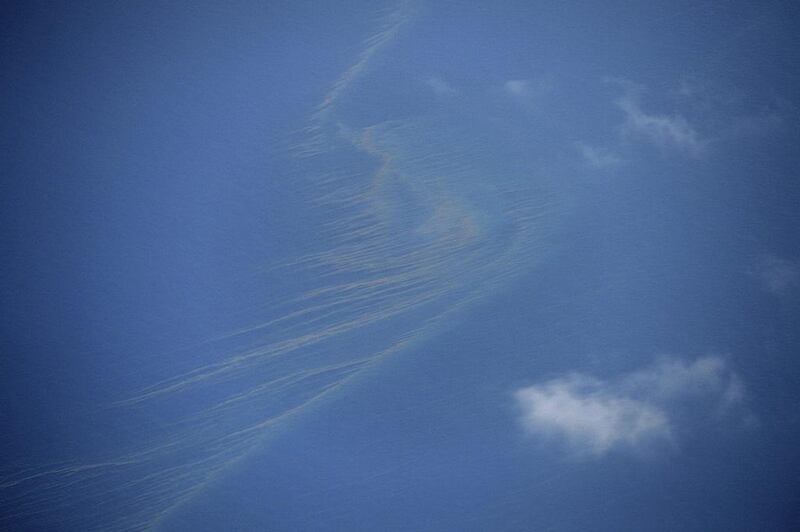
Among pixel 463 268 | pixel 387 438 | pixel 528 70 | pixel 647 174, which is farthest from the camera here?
pixel 528 70

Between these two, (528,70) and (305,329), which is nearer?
(305,329)

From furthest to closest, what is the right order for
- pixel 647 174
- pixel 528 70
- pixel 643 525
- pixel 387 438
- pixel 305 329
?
pixel 528 70 → pixel 647 174 → pixel 305 329 → pixel 387 438 → pixel 643 525

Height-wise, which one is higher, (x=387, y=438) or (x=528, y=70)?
(x=528, y=70)

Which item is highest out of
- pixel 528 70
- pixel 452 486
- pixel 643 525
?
pixel 528 70

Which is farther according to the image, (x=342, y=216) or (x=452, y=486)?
(x=342, y=216)

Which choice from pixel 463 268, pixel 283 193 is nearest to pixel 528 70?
pixel 463 268

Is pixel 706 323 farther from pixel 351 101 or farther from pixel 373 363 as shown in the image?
pixel 351 101

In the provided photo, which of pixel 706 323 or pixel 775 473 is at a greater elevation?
pixel 706 323

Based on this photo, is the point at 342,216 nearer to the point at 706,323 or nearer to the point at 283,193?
the point at 283,193

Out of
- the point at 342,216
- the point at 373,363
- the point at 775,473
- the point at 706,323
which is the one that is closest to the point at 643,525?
the point at 775,473
